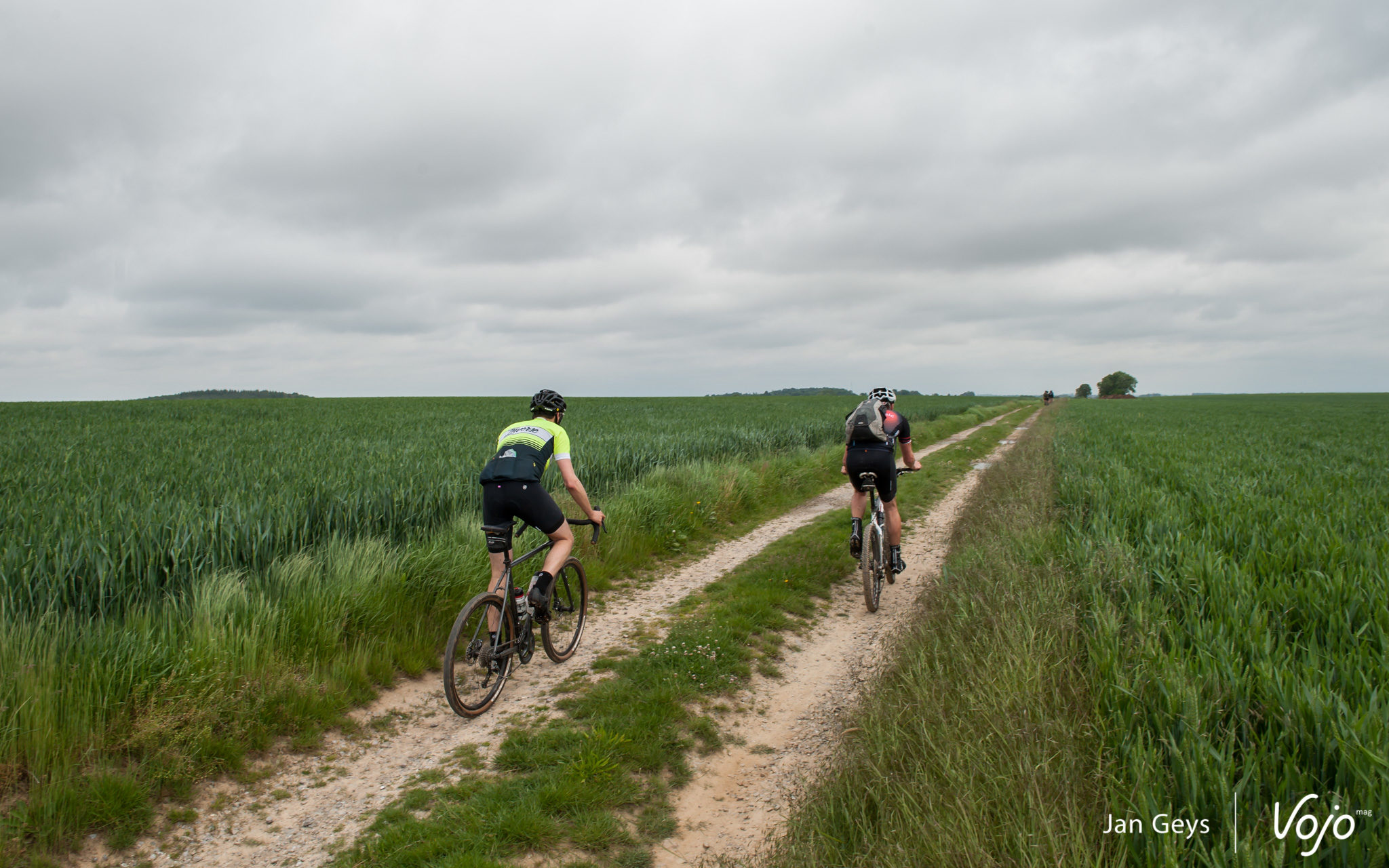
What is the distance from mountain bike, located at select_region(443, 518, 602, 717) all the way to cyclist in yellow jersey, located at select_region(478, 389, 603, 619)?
105mm

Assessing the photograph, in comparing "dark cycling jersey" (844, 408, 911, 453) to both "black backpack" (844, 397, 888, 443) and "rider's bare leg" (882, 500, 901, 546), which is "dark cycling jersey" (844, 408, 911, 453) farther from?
"rider's bare leg" (882, 500, 901, 546)

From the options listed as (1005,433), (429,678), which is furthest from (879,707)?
(1005,433)

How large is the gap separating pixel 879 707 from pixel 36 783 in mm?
4588

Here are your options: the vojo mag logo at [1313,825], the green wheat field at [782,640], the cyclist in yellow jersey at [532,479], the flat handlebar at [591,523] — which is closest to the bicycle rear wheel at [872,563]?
the green wheat field at [782,640]

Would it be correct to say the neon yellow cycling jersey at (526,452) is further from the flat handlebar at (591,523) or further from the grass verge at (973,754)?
the grass verge at (973,754)

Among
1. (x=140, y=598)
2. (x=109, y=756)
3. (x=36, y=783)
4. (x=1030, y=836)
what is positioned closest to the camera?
(x=1030, y=836)

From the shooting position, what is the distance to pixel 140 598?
4816 millimetres

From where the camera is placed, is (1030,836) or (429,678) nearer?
(1030,836)

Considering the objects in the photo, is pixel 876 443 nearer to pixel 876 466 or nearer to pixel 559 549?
pixel 876 466

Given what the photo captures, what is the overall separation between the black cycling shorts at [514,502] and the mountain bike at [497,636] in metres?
0.09

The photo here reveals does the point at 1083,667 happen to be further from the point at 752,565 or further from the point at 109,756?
the point at 109,756

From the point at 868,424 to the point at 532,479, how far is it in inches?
146

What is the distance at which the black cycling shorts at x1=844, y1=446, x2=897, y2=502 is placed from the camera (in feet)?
22.1

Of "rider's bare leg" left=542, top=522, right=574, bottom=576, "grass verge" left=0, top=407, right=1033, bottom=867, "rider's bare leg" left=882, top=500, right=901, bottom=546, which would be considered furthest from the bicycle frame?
"rider's bare leg" left=882, top=500, right=901, bottom=546
